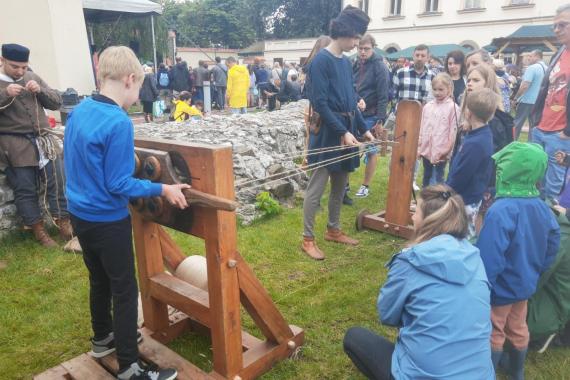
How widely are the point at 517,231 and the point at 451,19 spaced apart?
99.7 ft

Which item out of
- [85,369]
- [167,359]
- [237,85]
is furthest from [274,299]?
[237,85]

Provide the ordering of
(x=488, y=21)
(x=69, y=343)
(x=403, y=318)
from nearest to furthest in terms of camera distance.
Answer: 1. (x=403, y=318)
2. (x=69, y=343)
3. (x=488, y=21)

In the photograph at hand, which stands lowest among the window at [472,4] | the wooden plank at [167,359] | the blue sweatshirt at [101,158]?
the wooden plank at [167,359]

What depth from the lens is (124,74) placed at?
2025 millimetres

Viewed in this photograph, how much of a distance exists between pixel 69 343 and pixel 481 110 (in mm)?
3360

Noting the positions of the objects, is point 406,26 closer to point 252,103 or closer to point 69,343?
point 252,103


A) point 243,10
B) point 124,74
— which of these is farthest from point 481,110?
point 243,10

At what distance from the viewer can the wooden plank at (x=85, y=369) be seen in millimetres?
2375

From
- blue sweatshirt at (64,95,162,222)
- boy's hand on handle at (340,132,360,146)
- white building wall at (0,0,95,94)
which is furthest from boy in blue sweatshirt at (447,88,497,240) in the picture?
white building wall at (0,0,95,94)

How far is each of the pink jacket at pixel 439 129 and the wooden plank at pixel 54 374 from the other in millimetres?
3738

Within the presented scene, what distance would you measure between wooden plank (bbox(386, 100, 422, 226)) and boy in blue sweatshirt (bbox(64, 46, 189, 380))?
115 inches

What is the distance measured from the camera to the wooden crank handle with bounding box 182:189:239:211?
1.82 metres

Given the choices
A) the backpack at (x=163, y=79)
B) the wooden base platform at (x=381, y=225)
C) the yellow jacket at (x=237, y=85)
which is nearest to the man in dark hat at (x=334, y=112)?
the wooden base platform at (x=381, y=225)

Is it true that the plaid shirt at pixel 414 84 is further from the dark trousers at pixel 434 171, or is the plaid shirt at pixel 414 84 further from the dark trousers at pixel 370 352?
the dark trousers at pixel 370 352
